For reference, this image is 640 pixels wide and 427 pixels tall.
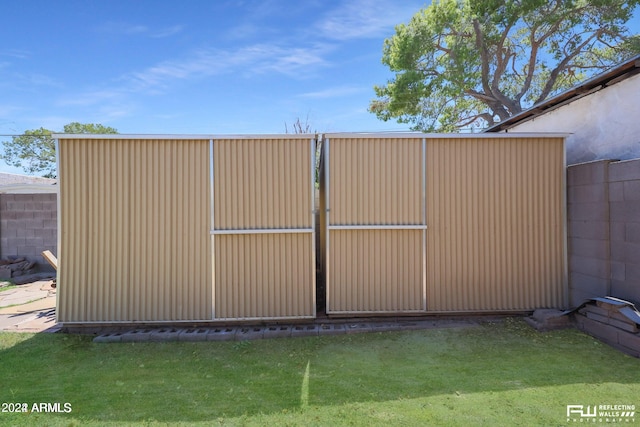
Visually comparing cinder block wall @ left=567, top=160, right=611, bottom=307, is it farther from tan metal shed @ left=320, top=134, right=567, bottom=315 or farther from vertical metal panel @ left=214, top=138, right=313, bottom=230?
vertical metal panel @ left=214, top=138, right=313, bottom=230

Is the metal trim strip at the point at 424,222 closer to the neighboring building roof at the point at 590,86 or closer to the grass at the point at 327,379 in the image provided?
the grass at the point at 327,379

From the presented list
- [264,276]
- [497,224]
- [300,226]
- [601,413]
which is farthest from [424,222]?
[601,413]

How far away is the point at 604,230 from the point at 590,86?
6.38 ft

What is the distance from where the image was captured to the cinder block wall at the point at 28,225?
7.51 metres

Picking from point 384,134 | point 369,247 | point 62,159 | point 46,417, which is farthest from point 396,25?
point 46,417

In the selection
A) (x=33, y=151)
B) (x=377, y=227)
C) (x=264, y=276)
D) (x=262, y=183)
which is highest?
(x=33, y=151)

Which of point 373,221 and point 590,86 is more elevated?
point 590,86

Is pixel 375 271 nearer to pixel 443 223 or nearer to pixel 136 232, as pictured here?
pixel 443 223

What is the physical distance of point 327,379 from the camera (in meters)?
2.82

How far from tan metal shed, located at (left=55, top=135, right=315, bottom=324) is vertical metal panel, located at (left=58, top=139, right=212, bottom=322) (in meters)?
0.01

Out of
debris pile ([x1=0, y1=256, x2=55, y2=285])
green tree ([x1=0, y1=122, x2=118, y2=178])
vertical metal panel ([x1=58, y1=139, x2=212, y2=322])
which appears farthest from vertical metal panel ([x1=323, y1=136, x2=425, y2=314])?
green tree ([x1=0, y1=122, x2=118, y2=178])

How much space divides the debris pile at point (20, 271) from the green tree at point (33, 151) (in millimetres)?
19948

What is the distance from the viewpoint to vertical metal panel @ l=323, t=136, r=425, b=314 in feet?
13.4

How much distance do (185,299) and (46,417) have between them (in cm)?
178
